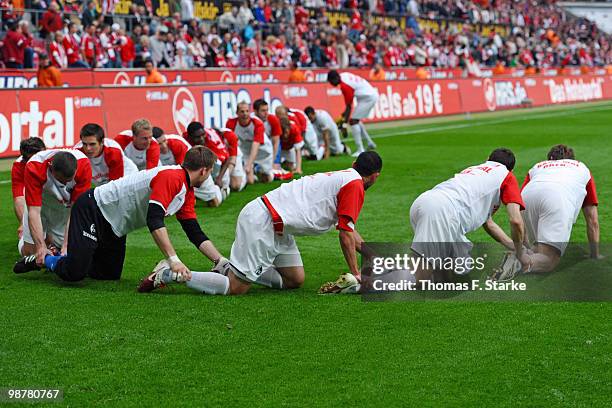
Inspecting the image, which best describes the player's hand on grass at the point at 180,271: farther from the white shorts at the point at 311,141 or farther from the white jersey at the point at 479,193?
the white shorts at the point at 311,141

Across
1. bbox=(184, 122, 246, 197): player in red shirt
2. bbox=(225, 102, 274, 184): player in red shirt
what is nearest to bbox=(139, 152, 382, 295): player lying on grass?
bbox=(184, 122, 246, 197): player in red shirt

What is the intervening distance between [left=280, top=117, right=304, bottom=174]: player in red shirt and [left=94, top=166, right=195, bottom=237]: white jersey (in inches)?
350

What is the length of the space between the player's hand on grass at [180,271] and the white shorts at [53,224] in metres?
2.37

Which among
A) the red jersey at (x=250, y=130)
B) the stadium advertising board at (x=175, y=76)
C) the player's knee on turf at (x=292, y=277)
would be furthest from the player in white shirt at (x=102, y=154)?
the stadium advertising board at (x=175, y=76)

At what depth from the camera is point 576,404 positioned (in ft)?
18.4

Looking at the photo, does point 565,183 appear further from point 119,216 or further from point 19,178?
point 19,178

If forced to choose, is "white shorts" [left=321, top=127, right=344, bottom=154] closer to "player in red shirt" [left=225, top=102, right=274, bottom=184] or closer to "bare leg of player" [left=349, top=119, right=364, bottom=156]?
"bare leg of player" [left=349, top=119, right=364, bottom=156]

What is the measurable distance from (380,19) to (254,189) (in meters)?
32.4

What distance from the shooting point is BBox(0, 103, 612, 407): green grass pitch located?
5812 millimetres

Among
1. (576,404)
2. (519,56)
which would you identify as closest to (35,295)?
(576,404)

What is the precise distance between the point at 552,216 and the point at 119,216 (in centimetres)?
414

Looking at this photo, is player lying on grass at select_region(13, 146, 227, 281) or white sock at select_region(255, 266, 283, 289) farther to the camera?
white sock at select_region(255, 266, 283, 289)

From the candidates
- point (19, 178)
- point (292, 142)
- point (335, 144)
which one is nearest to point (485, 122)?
point (335, 144)

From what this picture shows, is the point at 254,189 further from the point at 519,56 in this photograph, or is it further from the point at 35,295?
the point at 519,56
